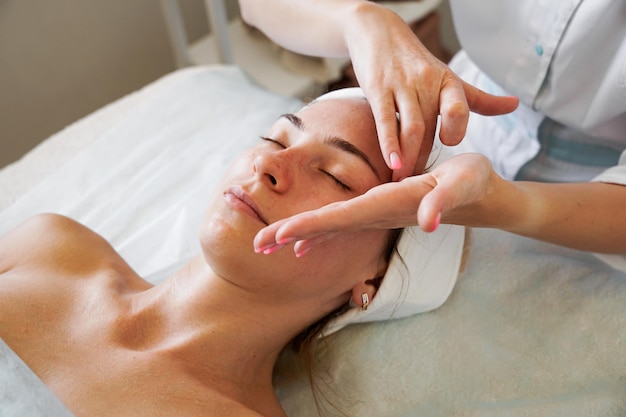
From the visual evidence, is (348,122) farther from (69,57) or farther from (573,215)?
(69,57)

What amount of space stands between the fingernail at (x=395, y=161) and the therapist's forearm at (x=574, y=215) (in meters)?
0.22

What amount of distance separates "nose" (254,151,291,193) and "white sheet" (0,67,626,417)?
355mm

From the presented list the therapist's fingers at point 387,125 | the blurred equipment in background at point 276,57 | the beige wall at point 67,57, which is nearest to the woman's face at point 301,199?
the therapist's fingers at point 387,125

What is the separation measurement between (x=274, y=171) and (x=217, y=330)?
29 centimetres

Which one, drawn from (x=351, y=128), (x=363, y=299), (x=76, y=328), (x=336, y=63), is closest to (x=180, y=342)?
(x=76, y=328)

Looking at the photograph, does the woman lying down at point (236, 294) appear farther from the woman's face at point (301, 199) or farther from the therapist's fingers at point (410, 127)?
the therapist's fingers at point (410, 127)

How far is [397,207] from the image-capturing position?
0.78 metres

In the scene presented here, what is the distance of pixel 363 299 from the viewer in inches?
42.6

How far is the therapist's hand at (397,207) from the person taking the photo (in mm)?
723

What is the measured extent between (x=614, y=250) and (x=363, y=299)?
1.40 ft

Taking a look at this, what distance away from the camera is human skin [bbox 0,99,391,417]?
98 centimetres

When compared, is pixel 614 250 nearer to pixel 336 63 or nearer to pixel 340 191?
pixel 340 191

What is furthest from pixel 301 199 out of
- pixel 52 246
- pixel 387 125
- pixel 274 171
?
pixel 52 246

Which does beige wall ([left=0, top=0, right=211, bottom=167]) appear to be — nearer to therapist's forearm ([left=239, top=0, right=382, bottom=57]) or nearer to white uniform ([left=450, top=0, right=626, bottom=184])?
therapist's forearm ([left=239, top=0, right=382, bottom=57])
